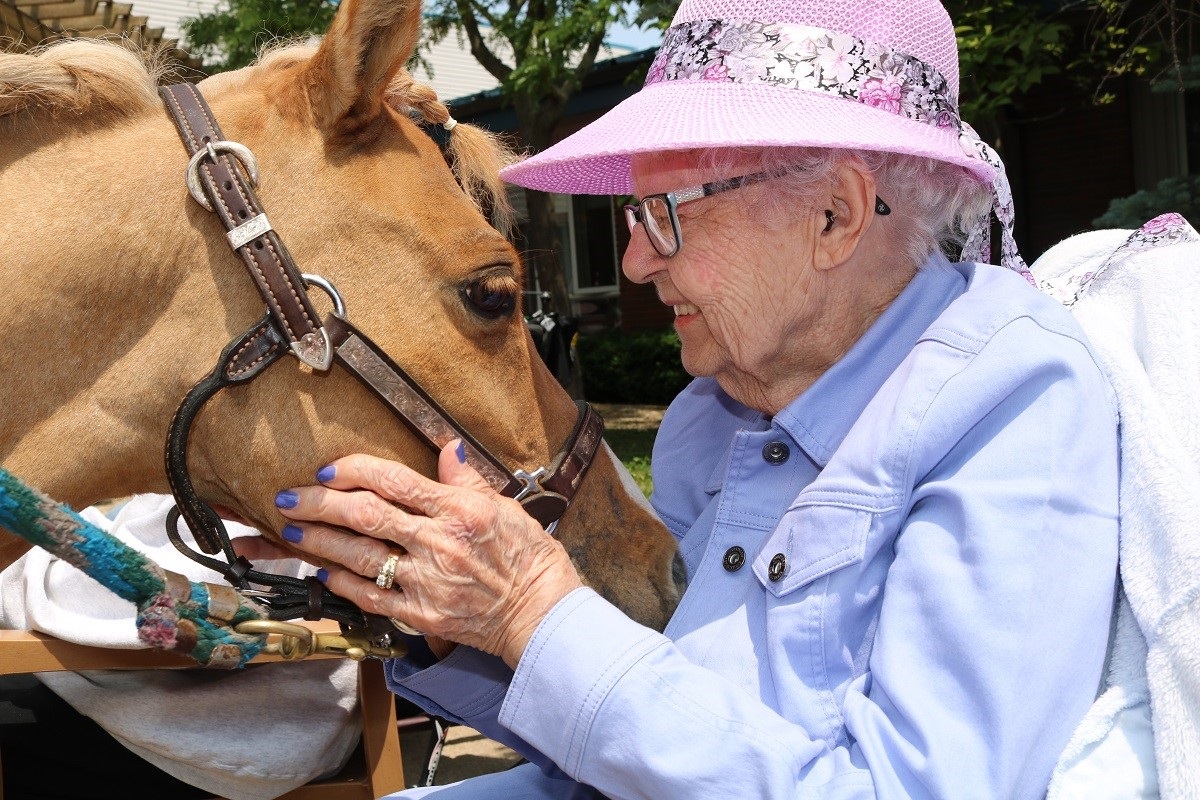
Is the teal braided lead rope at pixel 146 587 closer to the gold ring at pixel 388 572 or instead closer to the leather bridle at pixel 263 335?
the leather bridle at pixel 263 335

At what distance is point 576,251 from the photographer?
17297 millimetres

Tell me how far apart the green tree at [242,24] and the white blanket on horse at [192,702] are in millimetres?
6663

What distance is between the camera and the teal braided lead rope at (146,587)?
1393 mm

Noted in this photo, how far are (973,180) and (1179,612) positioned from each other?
0.83m

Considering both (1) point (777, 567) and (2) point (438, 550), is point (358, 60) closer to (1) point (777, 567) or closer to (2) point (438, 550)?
(2) point (438, 550)

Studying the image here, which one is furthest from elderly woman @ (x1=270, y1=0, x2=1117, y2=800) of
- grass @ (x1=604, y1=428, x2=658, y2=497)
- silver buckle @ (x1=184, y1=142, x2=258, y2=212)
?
grass @ (x1=604, y1=428, x2=658, y2=497)

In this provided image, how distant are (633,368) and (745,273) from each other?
13.2 m

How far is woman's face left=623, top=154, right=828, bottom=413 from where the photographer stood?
176 centimetres

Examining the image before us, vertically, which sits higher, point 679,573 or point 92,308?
point 92,308

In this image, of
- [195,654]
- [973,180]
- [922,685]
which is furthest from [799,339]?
[195,654]

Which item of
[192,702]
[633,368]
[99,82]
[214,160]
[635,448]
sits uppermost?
[99,82]

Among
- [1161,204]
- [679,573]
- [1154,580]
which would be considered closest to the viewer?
[1154,580]

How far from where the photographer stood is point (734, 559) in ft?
Result: 5.66

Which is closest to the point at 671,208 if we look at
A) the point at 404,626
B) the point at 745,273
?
the point at 745,273
